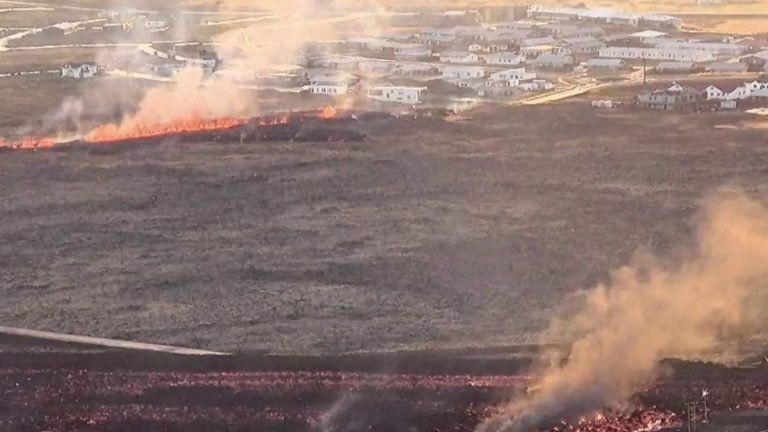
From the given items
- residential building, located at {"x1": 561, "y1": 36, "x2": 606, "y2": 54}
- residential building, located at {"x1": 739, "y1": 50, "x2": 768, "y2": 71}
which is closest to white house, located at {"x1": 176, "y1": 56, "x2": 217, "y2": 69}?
residential building, located at {"x1": 561, "y1": 36, "x2": 606, "y2": 54}

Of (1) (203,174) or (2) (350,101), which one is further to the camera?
(2) (350,101)

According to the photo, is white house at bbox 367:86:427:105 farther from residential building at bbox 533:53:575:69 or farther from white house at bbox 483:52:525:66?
residential building at bbox 533:53:575:69

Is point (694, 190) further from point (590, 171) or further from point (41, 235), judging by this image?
point (41, 235)

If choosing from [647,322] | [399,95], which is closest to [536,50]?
[399,95]

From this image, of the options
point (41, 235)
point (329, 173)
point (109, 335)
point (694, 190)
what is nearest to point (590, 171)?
point (694, 190)

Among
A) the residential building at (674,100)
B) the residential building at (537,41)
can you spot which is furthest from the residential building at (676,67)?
the residential building at (537,41)

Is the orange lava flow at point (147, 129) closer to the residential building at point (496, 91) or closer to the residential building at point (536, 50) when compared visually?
the residential building at point (496, 91)

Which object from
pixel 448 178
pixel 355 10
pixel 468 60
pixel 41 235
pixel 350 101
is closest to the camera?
pixel 41 235
